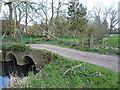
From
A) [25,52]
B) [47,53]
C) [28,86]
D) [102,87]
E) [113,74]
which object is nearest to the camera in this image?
[102,87]

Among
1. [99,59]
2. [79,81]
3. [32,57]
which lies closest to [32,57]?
[32,57]

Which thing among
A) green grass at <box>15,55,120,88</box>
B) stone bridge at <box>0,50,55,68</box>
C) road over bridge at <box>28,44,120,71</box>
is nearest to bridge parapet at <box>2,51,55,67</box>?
stone bridge at <box>0,50,55,68</box>

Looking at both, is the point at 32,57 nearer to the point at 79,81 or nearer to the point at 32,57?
the point at 32,57

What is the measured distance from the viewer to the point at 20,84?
4.10m

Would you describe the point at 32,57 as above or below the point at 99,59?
below

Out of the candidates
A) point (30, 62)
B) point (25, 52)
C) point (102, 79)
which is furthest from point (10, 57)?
point (102, 79)

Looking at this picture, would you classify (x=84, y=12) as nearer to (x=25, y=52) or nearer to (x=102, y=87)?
(x=25, y=52)

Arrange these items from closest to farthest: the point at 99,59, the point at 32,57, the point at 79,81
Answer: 1. the point at 79,81
2. the point at 99,59
3. the point at 32,57

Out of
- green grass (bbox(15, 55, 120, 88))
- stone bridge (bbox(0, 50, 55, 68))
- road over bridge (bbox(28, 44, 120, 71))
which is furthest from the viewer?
stone bridge (bbox(0, 50, 55, 68))

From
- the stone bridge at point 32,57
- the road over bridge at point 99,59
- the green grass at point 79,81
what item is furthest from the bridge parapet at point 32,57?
the green grass at point 79,81

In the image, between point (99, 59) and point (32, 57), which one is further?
point (32, 57)

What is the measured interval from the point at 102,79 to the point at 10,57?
11.5 meters

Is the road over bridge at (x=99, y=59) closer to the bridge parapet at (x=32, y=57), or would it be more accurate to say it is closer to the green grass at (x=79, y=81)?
the green grass at (x=79, y=81)

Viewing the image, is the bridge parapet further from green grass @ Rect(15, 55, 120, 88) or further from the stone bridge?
green grass @ Rect(15, 55, 120, 88)
